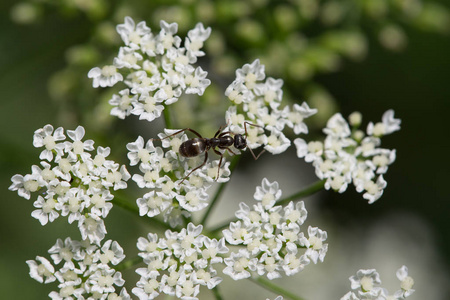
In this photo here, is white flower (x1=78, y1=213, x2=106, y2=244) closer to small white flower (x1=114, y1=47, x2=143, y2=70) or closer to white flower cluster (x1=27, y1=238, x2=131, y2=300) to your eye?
white flower cluster (x1=27, y1=238, x2=131, y2=300)

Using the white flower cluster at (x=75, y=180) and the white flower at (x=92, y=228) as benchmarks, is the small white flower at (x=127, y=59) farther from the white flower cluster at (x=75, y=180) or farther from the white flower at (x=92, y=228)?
the white flower at (x=92, y=228)

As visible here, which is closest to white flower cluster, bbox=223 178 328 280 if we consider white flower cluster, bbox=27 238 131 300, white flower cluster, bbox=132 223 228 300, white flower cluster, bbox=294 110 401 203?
white flower cluster, bbox=132 223 228 300

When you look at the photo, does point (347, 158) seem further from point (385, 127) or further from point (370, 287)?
point (370, 287)

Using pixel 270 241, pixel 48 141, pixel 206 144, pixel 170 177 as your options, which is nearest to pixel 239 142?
pixel 206 144

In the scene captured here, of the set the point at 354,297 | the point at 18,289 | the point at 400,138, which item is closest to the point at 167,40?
the point at 354,297

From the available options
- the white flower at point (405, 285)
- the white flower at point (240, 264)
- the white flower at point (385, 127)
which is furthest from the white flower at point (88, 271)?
the white flower at point (385, 127)

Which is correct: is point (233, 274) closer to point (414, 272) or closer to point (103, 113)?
point (103, 113)
